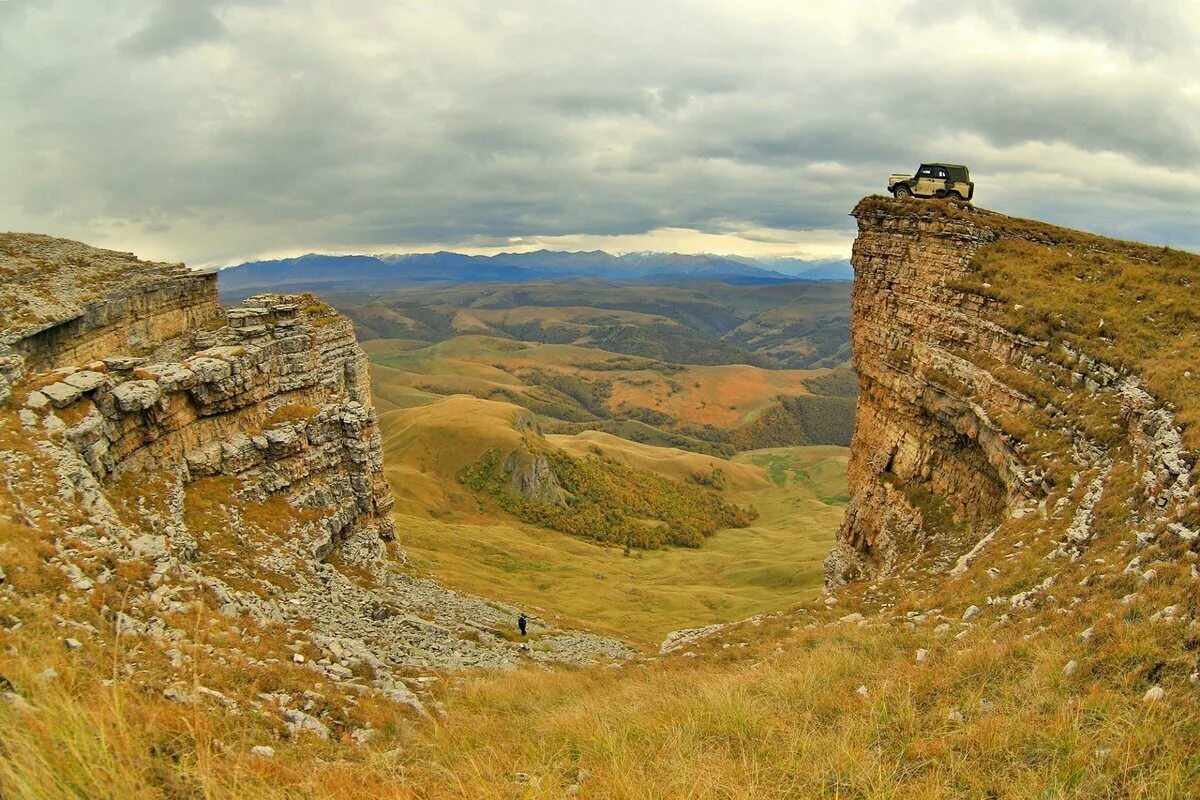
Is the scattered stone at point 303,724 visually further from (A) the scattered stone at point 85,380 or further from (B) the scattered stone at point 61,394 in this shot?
(A) the scattered stone at point 85,380

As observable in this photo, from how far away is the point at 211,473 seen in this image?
29.2 meters

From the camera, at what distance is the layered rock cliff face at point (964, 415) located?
67.6ft

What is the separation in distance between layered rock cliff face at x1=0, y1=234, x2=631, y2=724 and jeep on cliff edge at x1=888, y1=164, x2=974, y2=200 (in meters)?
37.5

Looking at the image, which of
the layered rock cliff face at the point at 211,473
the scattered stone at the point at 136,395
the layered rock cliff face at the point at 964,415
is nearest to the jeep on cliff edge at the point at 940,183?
the layered rock cliff face at the point at 964,415

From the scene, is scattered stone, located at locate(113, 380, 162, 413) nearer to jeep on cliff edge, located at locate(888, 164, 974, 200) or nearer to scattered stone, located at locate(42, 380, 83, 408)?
scattered stone, located at locate(42, 380, 83, 408)

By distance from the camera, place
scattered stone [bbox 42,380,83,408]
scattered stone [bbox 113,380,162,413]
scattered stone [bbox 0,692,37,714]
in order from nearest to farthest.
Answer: scattered stone [bbox 0,692,37,714], scattered stone [bbox 42,380,83,408], scattered stone [bbox 113,380,162,413]

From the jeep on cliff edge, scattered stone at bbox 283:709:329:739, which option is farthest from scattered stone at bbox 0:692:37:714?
the jeep on cliff edge

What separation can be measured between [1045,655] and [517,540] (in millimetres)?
89229

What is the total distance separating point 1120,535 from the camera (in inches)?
623

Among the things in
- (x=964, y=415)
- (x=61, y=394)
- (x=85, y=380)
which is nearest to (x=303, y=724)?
(x=61, y=394)

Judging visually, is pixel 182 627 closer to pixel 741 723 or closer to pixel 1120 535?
pixel 741 723

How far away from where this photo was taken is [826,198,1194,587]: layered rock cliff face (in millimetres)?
20594

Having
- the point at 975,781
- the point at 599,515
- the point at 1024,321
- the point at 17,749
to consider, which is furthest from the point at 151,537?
the point at 599,515

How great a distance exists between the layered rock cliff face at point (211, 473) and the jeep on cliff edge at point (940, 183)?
37502 mm
